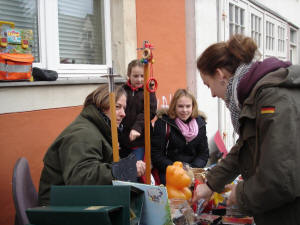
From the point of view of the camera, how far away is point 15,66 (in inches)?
104

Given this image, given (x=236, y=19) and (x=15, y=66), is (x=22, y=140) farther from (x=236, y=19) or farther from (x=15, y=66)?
(x=236, y=19)

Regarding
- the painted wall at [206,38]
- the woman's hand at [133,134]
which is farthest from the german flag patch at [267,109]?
the painted wall at [206,38]

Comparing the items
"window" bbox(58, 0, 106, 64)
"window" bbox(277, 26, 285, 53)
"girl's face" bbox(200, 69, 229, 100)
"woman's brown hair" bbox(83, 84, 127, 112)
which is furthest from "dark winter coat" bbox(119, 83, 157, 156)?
"window" bbox(277, 26, 285, 53)

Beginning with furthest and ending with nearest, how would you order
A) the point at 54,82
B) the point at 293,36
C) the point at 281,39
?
the point at 293,36, the point at 281,39, the point at 54,82

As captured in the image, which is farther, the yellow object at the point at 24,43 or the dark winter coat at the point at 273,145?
the yellow object at the point at 24,43

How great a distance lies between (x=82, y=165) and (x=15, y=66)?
1.38 m

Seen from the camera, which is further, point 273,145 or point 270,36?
point 270,36

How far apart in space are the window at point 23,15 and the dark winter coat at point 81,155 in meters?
1.42

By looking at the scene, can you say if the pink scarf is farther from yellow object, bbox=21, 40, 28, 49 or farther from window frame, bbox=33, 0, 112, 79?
yellow object, bbox=21, 40, 28, 49

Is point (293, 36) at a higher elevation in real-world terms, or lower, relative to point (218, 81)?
higher

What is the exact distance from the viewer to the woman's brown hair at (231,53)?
147 cm

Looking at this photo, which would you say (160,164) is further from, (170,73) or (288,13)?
(288,13)

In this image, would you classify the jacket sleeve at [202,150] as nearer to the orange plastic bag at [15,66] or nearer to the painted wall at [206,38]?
the orange plastic bag at [15,66]

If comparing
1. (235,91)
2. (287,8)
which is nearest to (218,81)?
(235,91)
